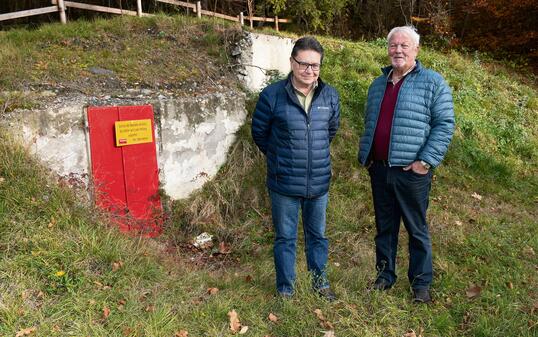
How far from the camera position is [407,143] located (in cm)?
325

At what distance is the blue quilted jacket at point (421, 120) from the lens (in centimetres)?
319

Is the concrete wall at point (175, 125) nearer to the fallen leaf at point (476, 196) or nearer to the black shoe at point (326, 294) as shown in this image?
the black shoe at point (326, 294)

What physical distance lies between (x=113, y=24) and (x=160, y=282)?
5174mm

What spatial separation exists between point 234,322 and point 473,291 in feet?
7.10

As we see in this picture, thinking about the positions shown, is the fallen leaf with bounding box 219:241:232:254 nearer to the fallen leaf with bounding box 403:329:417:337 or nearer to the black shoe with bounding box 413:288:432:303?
the black shoe with bounding box 413:288:432:303

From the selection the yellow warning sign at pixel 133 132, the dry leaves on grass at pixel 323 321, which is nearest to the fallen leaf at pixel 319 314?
the dry leaves on grass at pixel 323 321

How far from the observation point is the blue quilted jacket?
319 centimetres

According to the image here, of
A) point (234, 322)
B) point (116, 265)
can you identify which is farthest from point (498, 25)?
point (116, 265)

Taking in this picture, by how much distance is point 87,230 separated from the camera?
Answer: 378 centimetres

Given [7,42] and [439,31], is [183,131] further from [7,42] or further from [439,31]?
[439,31]

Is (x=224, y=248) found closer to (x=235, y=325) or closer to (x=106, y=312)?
(x=235, y=325)

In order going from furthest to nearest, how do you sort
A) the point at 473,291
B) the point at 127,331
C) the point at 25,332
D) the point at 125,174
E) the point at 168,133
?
the point at 168,133, the point at 125,174, the point at 473,291, the point at 127,331, the point at 25,332

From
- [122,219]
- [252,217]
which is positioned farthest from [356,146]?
[122,219]

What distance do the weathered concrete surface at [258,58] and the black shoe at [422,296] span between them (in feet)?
12.9
